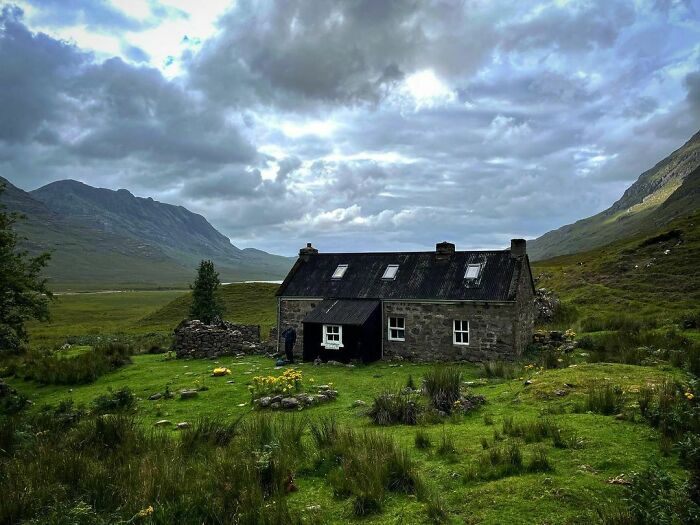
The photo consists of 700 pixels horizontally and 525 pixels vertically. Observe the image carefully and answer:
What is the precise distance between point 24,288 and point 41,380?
6.14m

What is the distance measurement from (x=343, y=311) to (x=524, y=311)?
10790 millimetres

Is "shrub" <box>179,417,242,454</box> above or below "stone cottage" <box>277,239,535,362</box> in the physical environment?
below

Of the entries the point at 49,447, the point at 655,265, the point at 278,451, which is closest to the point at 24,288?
the point at 49,447

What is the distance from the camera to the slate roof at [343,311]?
2727cm

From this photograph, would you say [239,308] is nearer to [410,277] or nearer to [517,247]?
[410,277]

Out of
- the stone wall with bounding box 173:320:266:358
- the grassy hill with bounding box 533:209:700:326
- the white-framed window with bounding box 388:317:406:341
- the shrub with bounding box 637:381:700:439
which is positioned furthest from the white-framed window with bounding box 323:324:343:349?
the grassy hill with bounding box 533:209:700:326

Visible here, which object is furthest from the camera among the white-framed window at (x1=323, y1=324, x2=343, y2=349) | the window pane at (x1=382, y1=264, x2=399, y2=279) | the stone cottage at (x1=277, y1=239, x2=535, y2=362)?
the window pane at (x1=382, y1=264, x2=399, y2=279)

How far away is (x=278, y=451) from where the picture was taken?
905 cm

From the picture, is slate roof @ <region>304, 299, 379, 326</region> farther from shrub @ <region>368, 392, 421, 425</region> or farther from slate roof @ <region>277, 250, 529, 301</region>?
shrub @ <region>368, 392, 421, 425</region>

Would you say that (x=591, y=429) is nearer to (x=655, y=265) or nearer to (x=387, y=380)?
(x=387, y=380)

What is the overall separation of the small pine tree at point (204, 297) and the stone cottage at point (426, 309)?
1357 cm

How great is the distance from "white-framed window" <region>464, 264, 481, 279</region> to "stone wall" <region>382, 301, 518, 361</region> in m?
1.97

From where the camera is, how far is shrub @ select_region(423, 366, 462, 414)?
43.8 ft

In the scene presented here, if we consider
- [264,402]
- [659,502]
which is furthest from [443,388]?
[659,502]
